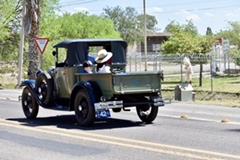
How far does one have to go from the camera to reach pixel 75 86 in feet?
41.4

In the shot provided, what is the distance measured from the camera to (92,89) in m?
12.2

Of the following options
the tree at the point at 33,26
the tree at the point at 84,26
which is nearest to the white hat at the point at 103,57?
the tree at the point at 33,26

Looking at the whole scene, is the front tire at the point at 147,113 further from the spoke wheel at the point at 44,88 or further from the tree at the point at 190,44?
the tree at the point at 190,44

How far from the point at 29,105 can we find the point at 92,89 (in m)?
2.73

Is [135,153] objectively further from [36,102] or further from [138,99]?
[36,102]

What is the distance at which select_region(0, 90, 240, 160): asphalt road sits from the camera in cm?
908

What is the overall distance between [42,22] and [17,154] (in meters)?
28.5

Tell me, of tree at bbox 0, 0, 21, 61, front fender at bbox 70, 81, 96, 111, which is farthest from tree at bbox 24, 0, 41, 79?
front fender at bbox 70, 81, 96, 111

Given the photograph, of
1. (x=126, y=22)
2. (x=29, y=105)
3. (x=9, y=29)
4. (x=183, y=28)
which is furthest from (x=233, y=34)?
(x=126, y=22)

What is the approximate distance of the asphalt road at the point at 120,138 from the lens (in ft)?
29.8

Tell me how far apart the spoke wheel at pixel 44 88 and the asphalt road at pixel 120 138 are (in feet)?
1.86

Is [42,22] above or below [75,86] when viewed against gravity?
above

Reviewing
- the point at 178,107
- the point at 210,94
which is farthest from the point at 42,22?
the point at 178,107

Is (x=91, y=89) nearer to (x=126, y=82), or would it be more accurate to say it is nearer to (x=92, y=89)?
(x=92, y=89)
